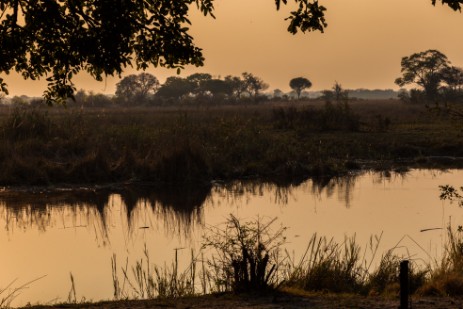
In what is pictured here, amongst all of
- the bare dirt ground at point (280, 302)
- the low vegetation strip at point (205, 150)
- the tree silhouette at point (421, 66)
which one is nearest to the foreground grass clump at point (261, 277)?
the bare dirt ground at point (280, 302)

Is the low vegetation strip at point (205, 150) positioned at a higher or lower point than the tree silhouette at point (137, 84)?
lower

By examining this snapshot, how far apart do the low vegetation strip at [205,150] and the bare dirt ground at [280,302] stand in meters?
13.5

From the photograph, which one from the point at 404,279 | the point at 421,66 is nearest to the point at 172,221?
the point at 404,279

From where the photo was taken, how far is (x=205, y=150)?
2672cm

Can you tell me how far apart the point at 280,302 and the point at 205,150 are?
17518mm

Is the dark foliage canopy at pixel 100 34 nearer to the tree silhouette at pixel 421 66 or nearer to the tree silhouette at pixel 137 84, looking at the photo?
the tree silhouette at pixel 421 66

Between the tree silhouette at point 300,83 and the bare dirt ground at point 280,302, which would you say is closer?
the bare dirt ground at point 280,302

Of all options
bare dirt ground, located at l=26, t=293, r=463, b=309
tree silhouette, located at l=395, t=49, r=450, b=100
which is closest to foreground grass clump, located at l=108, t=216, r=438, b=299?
bare dirt ground, located at l=26, t=293, r=463, b=309

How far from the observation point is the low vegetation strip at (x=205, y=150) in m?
24.8

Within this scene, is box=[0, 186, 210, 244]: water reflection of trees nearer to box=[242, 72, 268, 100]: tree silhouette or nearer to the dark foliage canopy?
the dark foliage canopy

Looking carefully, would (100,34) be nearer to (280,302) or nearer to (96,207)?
(280,302)

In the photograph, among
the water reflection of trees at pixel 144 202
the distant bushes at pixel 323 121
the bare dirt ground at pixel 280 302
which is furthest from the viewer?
the distant bushes at pixel 323 121

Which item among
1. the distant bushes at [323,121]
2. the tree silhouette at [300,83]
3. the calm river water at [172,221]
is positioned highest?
the tree silhouette at [300,83]

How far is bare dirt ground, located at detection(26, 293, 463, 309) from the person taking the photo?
30.0 feet
